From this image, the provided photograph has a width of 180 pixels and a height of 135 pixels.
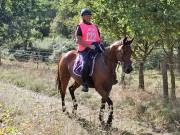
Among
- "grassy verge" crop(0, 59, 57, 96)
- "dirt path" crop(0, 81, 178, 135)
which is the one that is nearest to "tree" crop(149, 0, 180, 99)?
"dirt path" crop(0, 81, 178, 135)

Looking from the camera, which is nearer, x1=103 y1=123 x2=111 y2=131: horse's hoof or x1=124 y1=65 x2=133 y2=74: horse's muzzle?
x1=103 y1=123 x2=111 y2=131: horse's hoof

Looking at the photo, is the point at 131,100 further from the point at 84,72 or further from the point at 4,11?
the point at 4,11

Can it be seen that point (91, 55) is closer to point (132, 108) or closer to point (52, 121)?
point (132, 108)

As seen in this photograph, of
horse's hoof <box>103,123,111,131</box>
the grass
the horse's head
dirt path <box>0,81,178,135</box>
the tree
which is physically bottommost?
the grass

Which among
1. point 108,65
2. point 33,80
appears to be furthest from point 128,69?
point 33,80

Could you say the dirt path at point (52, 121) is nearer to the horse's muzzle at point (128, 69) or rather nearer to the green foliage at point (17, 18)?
the horse's muzzle at point (128, 69)

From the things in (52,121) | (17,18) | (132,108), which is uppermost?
(17,18)

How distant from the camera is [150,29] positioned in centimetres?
1110

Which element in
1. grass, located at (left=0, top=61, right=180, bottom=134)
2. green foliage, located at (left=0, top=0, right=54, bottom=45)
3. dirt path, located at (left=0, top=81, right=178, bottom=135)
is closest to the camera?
dirt path, located at (left=0, top=81, right=178, bottom=135)

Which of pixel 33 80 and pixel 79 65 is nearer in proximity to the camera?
pixel 79 65

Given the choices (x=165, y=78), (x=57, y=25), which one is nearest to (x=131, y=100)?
(x=165, y=78)

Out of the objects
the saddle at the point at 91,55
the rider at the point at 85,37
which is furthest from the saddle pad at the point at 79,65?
the rider at the point at 85,37

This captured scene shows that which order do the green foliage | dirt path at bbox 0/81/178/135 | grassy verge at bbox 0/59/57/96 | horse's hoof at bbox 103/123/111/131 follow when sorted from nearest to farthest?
dirt path at bbox 0/81/178/135 → horse's hoof at bbox 103/123/111/131 → grassy verge at bbox 0/59/57/96 → the green foliage

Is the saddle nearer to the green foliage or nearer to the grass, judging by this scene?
the grass
